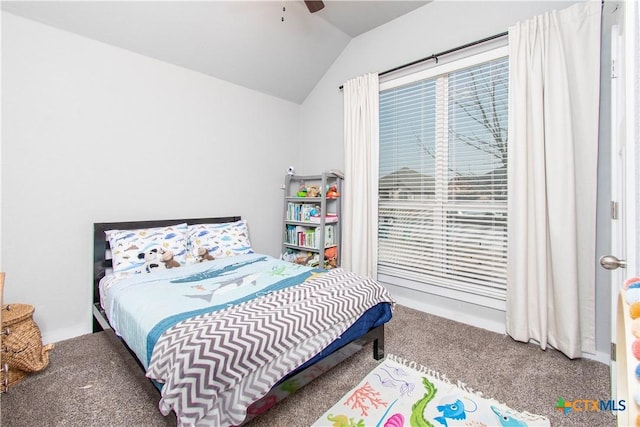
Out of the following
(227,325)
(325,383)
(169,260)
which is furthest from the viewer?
(169,260)

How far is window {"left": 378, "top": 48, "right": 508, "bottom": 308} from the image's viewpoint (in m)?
2.45

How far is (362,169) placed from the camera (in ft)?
10.4

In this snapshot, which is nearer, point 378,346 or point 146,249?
point 378,346

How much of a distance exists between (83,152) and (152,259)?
3.39 ft

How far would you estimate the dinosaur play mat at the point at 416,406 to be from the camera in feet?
4.81

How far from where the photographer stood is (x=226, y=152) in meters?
3.26

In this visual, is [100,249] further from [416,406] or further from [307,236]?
[416,406]

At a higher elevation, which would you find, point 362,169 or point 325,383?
point 362,169

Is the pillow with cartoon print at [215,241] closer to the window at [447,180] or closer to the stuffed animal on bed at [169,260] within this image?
the stuffed animal on bed at [169,260]

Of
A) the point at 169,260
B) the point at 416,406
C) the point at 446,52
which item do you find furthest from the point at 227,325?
the point at 446,52

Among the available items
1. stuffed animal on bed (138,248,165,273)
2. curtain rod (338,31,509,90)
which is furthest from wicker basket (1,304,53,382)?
curtain rod (338,31,509,90)

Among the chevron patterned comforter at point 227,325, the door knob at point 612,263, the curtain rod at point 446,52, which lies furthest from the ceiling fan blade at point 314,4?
the door knob at point 612,263

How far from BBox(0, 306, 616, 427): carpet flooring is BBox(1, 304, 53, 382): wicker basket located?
0.29ft

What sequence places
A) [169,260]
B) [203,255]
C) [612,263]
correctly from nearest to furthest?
[612,263] → [169,260] → [203,255]
